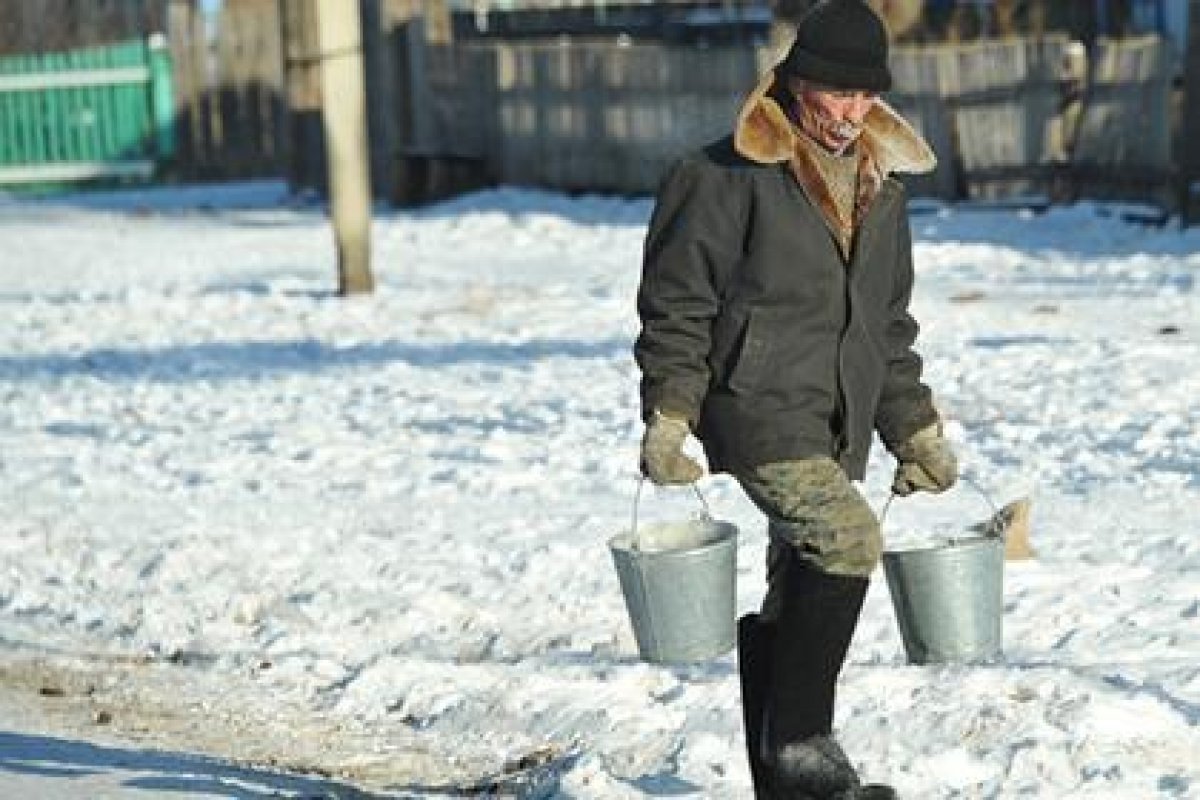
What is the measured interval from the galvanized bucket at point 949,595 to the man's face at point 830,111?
979 mm

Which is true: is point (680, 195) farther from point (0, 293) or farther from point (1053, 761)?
point (0, 293)

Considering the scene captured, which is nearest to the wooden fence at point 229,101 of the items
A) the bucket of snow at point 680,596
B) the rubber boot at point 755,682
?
the bucket of snow at point 680,596

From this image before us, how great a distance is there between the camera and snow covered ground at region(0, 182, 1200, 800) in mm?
7309

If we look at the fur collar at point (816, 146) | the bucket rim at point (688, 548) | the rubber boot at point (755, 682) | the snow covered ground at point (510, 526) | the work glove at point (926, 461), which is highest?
the fur collar at point (816, 146)

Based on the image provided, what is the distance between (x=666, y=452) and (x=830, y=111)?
28.7 inches

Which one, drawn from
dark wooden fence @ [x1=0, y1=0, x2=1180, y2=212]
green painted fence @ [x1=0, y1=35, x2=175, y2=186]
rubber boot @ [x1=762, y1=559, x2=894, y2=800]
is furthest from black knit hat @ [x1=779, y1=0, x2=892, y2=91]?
green painted fence @ [x1=0, y1=35, x2=175, y2=186]

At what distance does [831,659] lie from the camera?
616 centimetres

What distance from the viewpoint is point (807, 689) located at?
6.15 metres

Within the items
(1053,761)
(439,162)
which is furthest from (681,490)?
(439,162)

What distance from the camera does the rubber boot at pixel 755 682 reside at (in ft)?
20.5

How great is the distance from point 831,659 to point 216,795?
1.76 metres

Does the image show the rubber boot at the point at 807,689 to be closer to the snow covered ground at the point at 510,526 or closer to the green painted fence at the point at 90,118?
the snow covered ground at the point at 510,526

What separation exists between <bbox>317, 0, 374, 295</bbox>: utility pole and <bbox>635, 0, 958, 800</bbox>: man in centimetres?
1268

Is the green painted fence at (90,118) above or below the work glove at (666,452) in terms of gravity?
below
